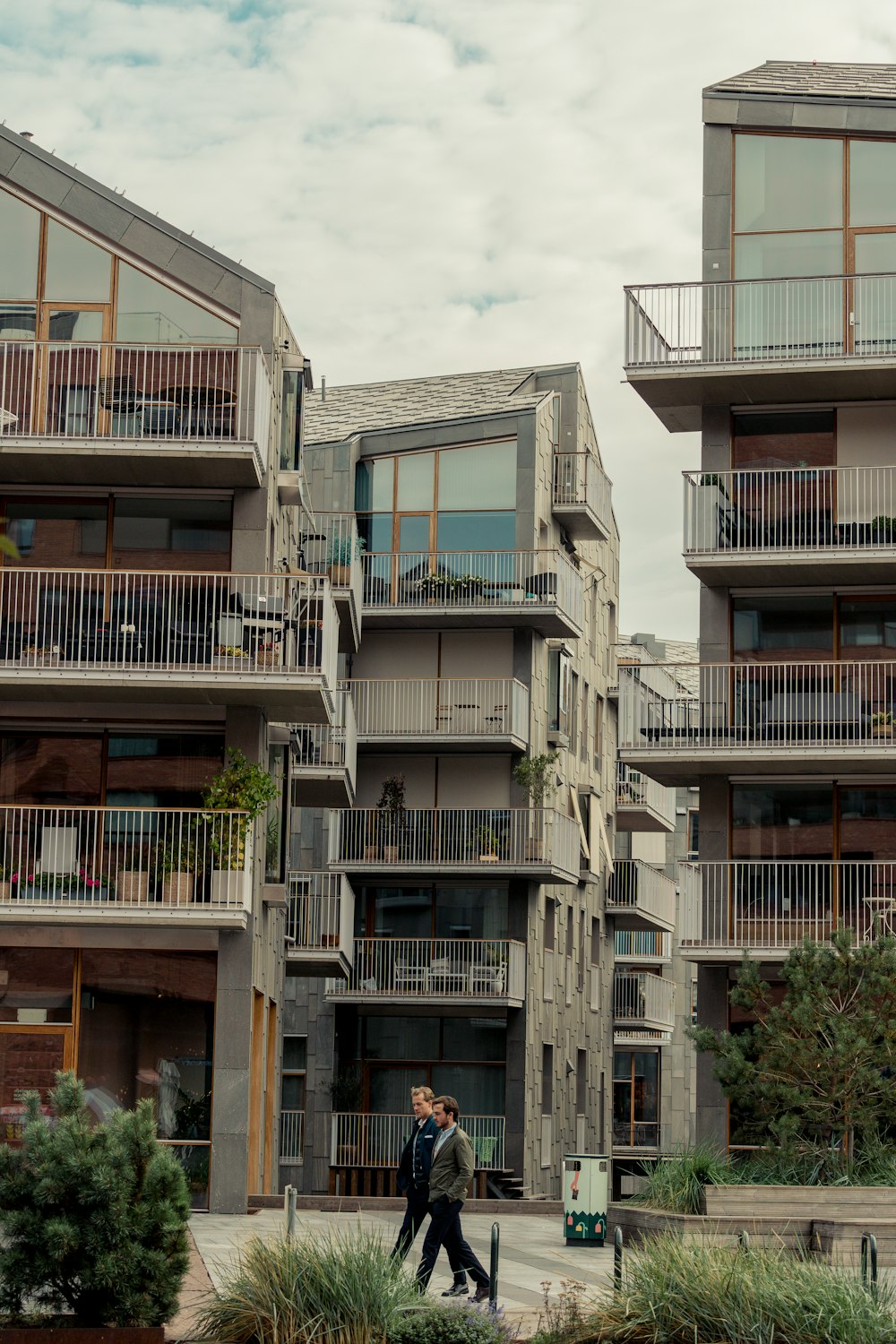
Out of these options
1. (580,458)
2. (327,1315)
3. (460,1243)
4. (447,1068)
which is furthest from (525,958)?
(327,1315)

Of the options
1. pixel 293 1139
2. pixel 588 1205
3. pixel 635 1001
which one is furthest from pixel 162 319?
pixel 635 1001

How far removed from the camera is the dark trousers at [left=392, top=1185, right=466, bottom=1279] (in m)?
16.6

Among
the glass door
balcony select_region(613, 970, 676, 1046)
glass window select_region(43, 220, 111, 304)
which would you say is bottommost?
the glass door

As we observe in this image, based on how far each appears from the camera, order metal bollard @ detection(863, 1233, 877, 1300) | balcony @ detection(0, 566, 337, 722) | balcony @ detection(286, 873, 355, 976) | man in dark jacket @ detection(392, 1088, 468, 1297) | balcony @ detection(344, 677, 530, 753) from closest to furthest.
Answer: metal bollard @ detection(863, 1233, 877, 1300) → man in dark jacket @ detection(392, 1088, 468, 1297) → balcony @ detection(0, 566, 337, 722) → balcony @ detection(286, 873, 355, 976) → balcony @ detection(344, 677, 530, 753)

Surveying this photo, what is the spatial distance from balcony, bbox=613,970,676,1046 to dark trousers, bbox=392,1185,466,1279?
40909 mm

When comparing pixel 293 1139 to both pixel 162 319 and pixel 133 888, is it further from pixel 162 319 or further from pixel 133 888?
pixel 162 319

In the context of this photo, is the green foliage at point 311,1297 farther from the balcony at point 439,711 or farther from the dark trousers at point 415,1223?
the balcony at point 439,711

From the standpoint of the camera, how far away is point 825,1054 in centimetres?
2541

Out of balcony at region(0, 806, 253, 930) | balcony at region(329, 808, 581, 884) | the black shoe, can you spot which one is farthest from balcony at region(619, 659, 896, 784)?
the black shoe

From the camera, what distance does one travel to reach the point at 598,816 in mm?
54250

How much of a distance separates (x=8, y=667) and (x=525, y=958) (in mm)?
18417

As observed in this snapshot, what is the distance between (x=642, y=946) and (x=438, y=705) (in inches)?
911

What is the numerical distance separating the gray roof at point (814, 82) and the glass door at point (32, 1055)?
17542mm

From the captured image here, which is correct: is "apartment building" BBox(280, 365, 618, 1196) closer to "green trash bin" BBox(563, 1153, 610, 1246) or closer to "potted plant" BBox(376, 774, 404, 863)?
"potted plant" BBox(376, 774, 404, 863)
